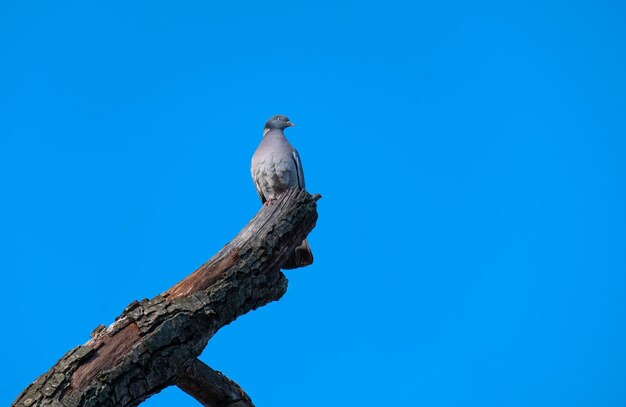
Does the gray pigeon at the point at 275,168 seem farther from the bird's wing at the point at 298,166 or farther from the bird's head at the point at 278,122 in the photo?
the bird's head at the point at 278,122

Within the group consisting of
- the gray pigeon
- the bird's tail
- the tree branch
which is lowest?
the tree branch

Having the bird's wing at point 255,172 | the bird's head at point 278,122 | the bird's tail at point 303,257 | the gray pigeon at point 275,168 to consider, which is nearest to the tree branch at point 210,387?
the bird's tail at point 303,257

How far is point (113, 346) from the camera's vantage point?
394cm

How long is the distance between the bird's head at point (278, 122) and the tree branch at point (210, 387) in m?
3.61

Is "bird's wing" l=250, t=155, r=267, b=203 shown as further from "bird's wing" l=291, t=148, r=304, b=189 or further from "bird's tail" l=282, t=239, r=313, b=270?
"bird's tail" l=282, t=239, r=313, b=270

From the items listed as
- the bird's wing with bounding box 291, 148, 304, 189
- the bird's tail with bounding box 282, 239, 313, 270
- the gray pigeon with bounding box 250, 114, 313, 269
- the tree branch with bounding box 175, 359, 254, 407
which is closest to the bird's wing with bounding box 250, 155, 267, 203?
the gray pigeon with bounding box 250, 114, 313, 269

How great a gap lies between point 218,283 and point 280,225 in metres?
0.61

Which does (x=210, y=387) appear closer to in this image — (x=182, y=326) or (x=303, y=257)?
(x=182, y=326)

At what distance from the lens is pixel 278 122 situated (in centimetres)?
780

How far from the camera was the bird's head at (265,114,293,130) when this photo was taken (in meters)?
7.80

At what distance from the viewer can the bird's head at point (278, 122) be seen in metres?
7.80

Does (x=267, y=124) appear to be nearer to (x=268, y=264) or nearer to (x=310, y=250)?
(x=310, y=250)

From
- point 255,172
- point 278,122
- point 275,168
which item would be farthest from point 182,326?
point 278,122

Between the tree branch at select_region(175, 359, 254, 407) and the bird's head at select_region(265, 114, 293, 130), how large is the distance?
11.9 ft
